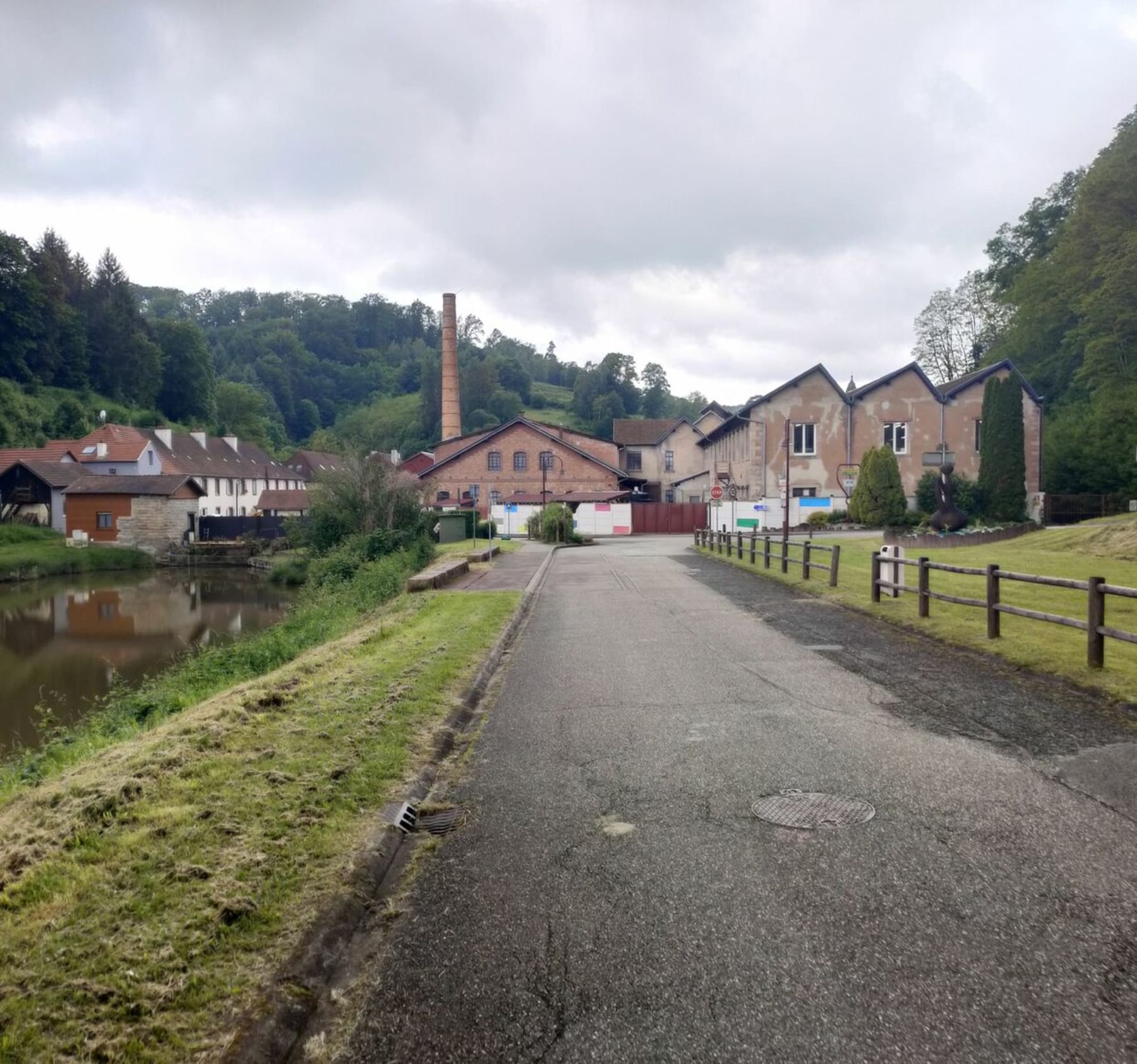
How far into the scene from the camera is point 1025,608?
→ 12.2 meters

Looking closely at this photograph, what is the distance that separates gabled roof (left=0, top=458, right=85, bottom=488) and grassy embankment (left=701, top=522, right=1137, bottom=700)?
1951 inches

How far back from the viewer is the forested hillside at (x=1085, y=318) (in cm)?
4597

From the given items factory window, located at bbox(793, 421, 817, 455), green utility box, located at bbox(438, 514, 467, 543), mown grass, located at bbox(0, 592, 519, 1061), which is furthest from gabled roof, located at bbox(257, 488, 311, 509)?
mown grass, located at bbox(0, 592, 519, 1061)

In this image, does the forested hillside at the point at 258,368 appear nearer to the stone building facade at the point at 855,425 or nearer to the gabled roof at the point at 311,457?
the gabled roof at the point at 311,457

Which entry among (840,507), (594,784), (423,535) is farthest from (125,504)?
(594,784)

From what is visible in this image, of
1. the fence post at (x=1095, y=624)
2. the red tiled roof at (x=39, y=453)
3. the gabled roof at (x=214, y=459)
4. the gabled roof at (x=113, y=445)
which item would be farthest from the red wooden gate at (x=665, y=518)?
the fence post at (x=1095, y=624)

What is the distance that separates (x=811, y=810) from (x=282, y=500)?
74.8m

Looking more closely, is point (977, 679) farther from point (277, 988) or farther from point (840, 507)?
point (840, 507)

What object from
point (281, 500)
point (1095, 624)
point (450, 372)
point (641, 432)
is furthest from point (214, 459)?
point (1095, 624)

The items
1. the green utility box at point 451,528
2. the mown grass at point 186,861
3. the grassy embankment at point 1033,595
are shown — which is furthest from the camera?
the green utility box at point 451,528

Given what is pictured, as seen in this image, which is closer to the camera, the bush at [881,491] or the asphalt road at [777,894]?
the asphalt road at [777,894]

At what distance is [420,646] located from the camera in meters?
11.6

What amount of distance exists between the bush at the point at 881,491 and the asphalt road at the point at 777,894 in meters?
38.9

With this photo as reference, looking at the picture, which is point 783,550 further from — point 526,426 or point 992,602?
point 526,426
